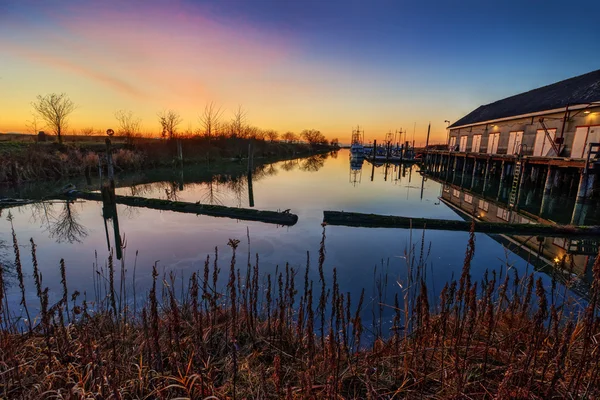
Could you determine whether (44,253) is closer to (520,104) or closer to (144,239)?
(144,239)

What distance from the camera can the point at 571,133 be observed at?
63.0ft

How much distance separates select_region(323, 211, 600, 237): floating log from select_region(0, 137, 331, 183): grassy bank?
487 inches

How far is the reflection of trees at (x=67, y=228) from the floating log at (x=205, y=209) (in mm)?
1982

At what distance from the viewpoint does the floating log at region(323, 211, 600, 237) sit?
33.3ft

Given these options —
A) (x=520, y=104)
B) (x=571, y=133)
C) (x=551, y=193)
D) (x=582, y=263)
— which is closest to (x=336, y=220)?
(x=582, y=263)

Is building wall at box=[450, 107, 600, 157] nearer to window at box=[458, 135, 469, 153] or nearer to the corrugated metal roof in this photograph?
the corrugated metal roof

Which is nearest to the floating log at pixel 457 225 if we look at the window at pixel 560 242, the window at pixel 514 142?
the window at pixel 560 242

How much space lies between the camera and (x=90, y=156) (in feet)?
79.2

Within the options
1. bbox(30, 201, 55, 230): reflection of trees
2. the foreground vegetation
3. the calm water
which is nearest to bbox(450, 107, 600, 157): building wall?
the calm water

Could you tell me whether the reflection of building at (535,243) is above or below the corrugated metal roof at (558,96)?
below

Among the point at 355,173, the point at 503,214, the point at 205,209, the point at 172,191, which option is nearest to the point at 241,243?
the point at 205,209

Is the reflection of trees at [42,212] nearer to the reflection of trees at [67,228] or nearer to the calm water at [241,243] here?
the calm water at [241,243]

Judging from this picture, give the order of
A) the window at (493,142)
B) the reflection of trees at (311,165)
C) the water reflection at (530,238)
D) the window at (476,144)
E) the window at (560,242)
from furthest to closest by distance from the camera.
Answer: the reflection of trees at (311,165) < the window at (476,144) < the window at (493,142) < the window at (560,242) < the water reflection at (530,238)

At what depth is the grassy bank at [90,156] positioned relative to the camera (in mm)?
19484
